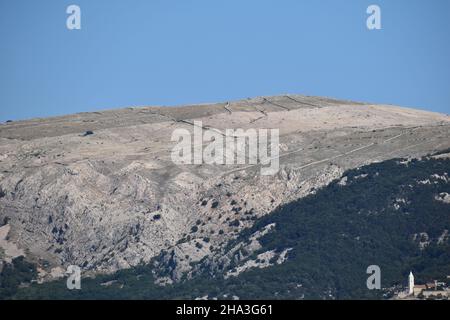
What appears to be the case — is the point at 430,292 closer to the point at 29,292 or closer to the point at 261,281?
the point at 261,281

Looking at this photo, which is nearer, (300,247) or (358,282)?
(358,282)

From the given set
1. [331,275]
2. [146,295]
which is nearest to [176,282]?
[146,295]
